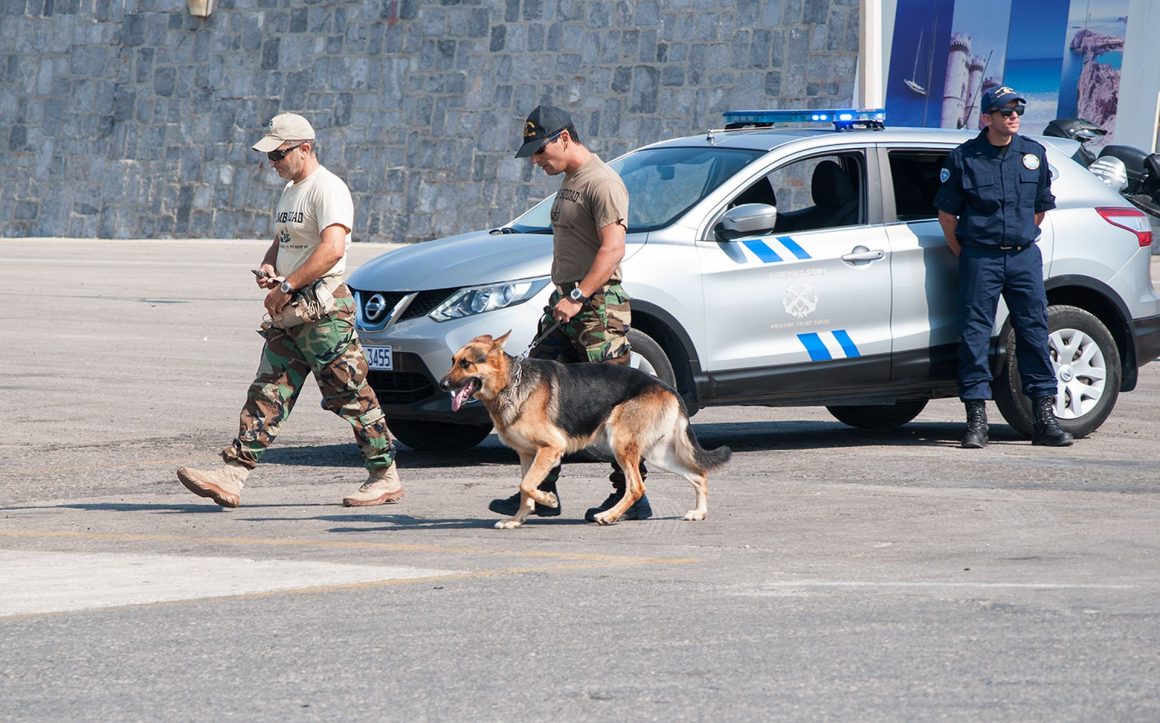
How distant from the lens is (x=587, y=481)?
9305 mm

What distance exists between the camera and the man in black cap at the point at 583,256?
7.88m

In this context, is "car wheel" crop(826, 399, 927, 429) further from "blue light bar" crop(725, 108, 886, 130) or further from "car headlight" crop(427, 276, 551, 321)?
"car headlight" crop(427, 276, 551, 321)

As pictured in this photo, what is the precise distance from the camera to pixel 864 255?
1012 cm

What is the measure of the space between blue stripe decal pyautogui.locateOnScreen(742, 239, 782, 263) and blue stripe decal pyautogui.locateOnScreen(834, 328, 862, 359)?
1.89 feet

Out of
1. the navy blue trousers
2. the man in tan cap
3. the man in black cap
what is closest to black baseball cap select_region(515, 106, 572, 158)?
the man in black cap

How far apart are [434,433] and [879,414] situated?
3.12m

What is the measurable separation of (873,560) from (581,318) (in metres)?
1.89

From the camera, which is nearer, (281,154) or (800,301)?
(281,154)

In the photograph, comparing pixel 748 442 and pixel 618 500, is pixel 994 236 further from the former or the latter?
Answer: pixel 618 500

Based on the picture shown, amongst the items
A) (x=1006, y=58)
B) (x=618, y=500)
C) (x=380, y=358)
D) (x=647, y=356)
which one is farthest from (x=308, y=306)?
(x=1006, y=58)

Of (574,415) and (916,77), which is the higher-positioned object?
(916,77)

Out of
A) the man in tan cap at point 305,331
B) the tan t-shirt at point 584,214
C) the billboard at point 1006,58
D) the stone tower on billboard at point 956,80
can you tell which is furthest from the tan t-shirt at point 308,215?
the stone tower on billboard at point 956,80

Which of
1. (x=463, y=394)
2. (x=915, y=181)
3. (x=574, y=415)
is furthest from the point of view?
(x=915, y=181)

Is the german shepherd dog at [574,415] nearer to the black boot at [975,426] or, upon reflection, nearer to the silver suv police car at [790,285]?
the silver suv police car at [790,285]
